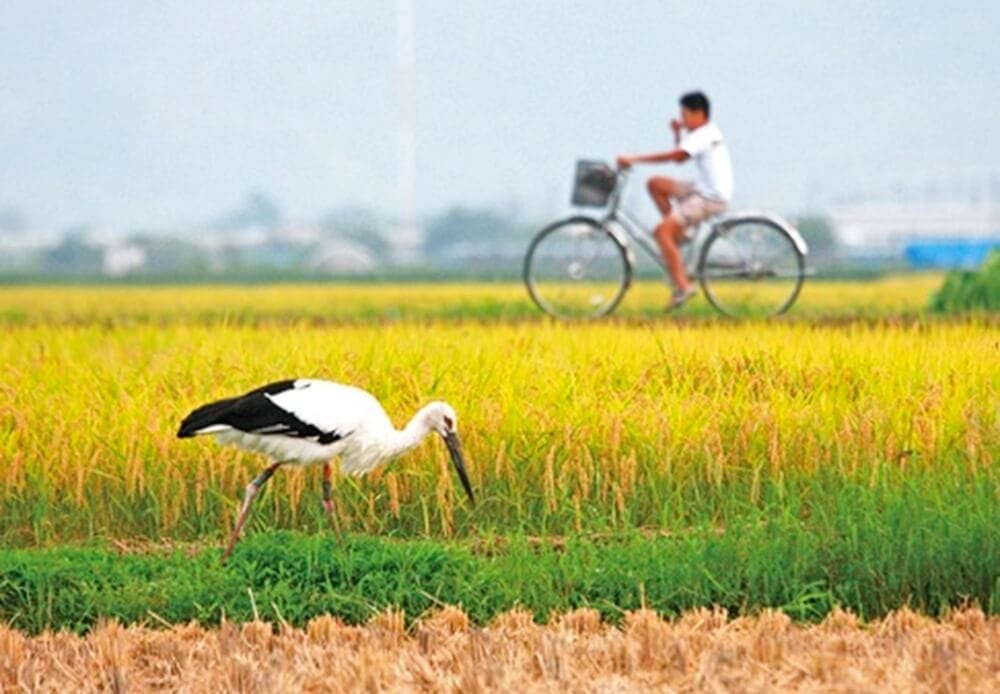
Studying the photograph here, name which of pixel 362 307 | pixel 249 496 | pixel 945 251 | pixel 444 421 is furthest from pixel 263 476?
pixel 945 251

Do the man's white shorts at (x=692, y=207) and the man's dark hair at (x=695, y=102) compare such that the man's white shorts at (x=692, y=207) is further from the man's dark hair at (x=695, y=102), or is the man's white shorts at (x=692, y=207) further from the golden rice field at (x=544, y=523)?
the golden rice field at (x=544, y=523)

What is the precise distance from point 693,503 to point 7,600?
2.48 meters

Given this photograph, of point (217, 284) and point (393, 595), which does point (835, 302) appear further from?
point (217, 284)

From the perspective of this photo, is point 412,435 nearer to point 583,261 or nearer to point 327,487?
point 327,487

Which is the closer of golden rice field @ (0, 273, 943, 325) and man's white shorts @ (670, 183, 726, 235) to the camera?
man's white shorts @ (670, 183, 726, 235)

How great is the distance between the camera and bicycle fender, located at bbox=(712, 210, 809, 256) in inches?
506

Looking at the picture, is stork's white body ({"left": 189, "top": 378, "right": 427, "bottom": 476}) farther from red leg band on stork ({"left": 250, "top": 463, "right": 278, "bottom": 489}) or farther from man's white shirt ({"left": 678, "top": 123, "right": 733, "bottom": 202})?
man's white shirt ({"left": 678, "top": 123, "right": 733, "bottom": 202})

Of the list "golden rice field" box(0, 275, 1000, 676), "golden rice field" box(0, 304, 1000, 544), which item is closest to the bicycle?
"golden rice field" box(0, 275, 1000, 676)

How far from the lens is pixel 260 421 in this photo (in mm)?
5793

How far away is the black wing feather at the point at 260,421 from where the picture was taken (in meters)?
5.80

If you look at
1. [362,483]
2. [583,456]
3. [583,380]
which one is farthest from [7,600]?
[583,380]

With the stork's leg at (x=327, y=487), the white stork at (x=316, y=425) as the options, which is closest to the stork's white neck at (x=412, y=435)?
the white stork at (x=316, y=425)

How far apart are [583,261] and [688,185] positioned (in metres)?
0.97

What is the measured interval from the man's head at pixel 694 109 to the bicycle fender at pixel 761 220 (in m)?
0.76
